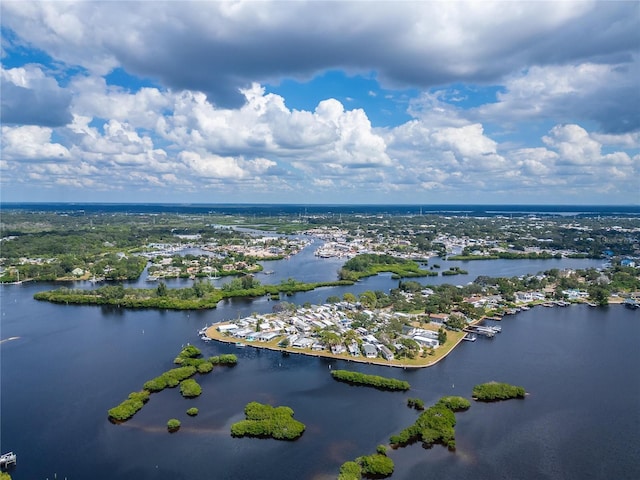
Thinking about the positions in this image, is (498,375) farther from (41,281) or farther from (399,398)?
(41,281)

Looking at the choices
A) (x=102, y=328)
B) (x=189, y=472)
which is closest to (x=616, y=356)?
(x=189, y=472)

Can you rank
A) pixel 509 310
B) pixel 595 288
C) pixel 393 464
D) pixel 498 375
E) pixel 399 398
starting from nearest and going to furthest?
pixel 393 464 < pixel 399 398 < pixel 498 375 < pixel 509 310 < pixel 595 288

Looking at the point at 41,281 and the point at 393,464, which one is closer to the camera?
the point at 393,464

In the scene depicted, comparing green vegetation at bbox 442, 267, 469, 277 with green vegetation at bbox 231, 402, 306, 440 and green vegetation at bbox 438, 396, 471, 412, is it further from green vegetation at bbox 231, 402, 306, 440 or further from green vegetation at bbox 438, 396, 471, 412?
green vegetation at bbox 231, 402, 306, 440

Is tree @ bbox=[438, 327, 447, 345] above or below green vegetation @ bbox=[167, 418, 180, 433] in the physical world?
above

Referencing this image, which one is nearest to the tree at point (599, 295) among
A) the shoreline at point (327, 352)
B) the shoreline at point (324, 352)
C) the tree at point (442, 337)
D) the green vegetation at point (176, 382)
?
the shoreline at point (324, 352)

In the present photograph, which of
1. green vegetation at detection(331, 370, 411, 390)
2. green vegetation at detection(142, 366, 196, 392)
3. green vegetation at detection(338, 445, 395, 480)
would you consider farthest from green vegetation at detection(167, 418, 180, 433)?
green vegetation at detection(331, 370, 411, 390)
